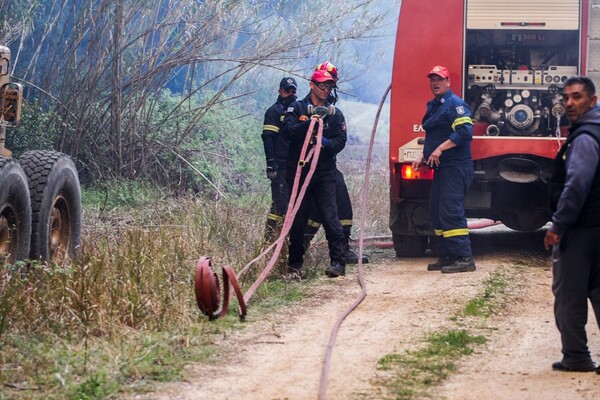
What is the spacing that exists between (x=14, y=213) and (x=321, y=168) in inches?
104

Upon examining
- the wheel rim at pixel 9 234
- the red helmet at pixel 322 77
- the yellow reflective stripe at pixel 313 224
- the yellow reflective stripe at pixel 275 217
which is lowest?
the yellow reflective stripe at pixel 313 224

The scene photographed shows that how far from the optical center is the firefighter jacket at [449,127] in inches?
373

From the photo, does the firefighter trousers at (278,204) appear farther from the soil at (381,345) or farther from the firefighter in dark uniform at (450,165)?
the firefighter in dark uniform at (450,165)

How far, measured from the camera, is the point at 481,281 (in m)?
9.02

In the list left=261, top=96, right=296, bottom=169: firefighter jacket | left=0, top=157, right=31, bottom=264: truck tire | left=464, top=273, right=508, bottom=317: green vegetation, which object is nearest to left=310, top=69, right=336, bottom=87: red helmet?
left=261, top=96, right=296, bottom=169: firefighter jacket

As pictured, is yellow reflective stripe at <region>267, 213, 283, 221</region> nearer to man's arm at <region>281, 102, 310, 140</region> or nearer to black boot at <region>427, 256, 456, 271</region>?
man's arm at <region>281, 102, 310, 140</region>

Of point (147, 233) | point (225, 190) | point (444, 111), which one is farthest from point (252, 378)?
point (225, 190)

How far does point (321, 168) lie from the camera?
9125 millimetres

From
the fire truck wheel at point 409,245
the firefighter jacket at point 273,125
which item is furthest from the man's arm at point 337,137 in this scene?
the fire truck wheel at point 409,245

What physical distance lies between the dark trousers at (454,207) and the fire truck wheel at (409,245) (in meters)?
1.18

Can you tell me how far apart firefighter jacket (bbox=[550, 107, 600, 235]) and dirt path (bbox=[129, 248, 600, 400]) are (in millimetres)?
841

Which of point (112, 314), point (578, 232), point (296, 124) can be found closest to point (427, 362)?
point (578, 232)

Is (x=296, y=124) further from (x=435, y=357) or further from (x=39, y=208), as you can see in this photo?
(x=435, y=357)

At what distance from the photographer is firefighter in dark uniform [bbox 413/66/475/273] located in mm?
9578
